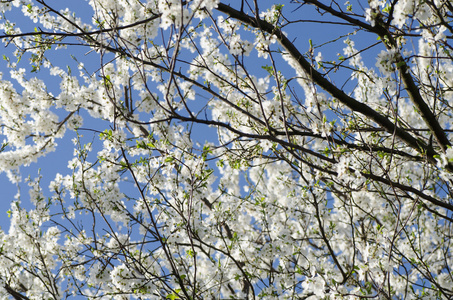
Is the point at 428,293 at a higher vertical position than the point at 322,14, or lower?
lower

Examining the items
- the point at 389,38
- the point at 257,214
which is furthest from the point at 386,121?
the point at 257,214

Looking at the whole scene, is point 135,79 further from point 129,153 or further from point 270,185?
point 270,185

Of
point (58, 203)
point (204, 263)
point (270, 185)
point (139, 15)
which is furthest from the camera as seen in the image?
point (270, 185)

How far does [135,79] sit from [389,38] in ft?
10.4

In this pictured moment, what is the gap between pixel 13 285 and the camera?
6340mm

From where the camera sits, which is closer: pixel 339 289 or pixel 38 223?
pixel 339 289

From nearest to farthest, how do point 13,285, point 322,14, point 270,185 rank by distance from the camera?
point 322,14 < point 13,285 < point 270,185

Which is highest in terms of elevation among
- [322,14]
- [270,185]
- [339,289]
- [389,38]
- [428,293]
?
[270,185]

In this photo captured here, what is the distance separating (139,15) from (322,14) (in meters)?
1.95

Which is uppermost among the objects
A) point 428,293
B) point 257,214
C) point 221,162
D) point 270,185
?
point 270,185

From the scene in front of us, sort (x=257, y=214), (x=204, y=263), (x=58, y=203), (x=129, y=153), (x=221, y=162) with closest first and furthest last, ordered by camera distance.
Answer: (x=221, y=162) → (x=129, y=153) → (x=58, y=203) → (x=257, y=214) → (x=204, y=263)

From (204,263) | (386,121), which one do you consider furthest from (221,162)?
(204,263)

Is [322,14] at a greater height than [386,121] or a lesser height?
greater

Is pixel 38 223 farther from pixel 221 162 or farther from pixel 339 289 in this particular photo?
pixel 339 289
